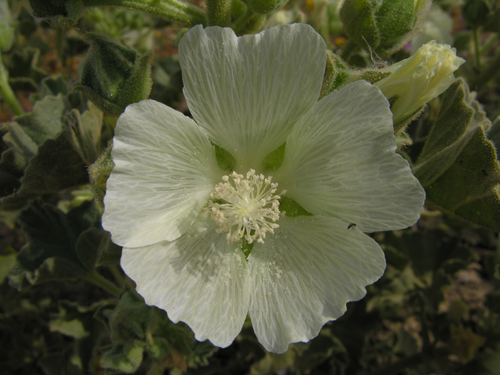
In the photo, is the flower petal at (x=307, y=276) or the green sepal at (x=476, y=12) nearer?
the flower petal at (x=307, y=276)

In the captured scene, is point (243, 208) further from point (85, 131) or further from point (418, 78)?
point (85, 131)

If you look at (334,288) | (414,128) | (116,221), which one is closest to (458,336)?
(414,128)

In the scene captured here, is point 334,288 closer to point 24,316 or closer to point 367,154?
point 367,154

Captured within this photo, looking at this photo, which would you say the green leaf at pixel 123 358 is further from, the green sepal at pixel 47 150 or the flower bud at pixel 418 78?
Result: the flower bud at pixel 418 78

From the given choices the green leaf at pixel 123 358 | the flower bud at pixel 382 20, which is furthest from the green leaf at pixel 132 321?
the flower bud at pixel 382 20

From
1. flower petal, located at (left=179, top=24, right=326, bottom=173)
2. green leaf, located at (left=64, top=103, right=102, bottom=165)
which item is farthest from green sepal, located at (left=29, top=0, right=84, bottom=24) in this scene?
green leaf, located at (left=64, top=103, right=102, bottom=165)

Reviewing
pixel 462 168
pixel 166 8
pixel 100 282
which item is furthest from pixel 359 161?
pixel 100 282
